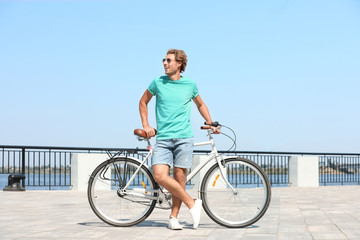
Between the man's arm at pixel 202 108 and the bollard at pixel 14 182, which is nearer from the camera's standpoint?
the man's arm at pixel 202 108

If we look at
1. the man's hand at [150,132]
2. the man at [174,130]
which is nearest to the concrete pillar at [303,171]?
the man at [174,130]

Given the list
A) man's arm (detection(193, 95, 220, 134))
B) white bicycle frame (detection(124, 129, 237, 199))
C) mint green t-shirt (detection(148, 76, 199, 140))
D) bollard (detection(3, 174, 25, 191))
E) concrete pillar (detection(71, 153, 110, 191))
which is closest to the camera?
mint green t-shirt (detection(148, 76, 199, 140))

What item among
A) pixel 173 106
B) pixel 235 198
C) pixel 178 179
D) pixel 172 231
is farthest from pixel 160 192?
pixel 173 106

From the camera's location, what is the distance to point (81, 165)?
12125 mm

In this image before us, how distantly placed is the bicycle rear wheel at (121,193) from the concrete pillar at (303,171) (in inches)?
412

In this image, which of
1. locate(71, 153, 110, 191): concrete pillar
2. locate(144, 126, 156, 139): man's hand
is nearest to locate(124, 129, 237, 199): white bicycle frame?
locate(144, 126, 156, 139): man's hand

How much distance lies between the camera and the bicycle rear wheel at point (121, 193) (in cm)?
482

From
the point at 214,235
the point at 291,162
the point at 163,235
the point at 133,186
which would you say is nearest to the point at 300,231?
the point at 214,235

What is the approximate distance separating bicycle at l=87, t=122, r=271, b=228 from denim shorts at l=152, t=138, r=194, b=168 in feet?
0.40

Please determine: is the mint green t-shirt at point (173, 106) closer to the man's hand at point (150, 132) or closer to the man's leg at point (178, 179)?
the man's hand at point (150, 132)

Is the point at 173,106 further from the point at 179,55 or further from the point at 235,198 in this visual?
the point at 235,198

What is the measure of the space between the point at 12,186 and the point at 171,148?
26.4 ft

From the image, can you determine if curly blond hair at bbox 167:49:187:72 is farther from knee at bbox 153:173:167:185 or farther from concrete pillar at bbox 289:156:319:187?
concrete pillar at bbox 289:156:319:187

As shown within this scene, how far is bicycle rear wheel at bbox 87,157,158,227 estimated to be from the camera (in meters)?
4.82
